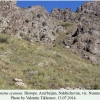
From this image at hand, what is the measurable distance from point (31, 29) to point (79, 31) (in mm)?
11388

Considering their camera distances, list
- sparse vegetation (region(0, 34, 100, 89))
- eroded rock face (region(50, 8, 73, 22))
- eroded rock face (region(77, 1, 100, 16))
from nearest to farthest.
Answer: sparse vegetation (region(0, 34, 100, 89)) < eroded rock face (region(50, 8, 73, 22)) < eroded rock face (region(77, 1, 100, 16))

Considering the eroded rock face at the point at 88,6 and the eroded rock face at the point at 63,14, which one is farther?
the eroded rock face at the point at 88,6

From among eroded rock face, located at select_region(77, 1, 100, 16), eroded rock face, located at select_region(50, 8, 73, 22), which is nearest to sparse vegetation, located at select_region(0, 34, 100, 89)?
eroded rock face, located at select_region(50, 8, 73, 22)

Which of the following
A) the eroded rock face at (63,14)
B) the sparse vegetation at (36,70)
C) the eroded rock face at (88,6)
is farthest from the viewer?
the eroded rock face at (88,6)

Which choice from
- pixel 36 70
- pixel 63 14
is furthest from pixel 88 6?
pixel 36 70

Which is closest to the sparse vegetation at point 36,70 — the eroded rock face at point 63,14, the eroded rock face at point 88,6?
the eroded rock face at point 63,14

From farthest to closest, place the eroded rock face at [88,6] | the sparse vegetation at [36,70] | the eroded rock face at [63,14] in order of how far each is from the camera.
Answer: the eroded rock face at [88,6] < the eroded rock face at [63,14] < the sparse vegetation at [36,70]

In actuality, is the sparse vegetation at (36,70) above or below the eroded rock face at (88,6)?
below

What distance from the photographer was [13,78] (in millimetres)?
14977

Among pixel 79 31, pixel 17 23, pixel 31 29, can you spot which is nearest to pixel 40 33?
pixel 31 29

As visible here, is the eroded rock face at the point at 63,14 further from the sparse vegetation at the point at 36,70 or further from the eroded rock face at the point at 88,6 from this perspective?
the sparse vegetation at the point at 36,70

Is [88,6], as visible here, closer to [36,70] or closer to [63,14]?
[63,14]

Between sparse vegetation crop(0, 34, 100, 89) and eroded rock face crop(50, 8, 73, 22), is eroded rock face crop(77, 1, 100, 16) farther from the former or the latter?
sparse vegetation crop(0, 34, 100, 89)

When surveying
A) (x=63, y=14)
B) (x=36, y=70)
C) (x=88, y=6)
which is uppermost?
(x=88, y=6)
